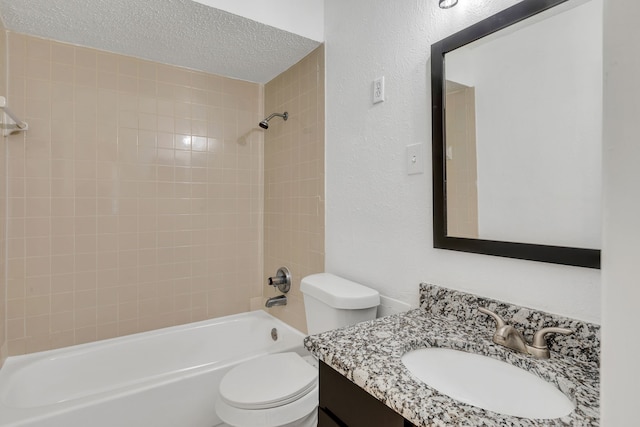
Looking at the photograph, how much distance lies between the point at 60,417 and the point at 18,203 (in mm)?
1113

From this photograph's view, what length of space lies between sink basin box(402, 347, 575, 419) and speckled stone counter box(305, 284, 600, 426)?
20 millimetres

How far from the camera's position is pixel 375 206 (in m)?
1.44

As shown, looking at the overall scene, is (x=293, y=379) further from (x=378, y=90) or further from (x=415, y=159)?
(x=378, y=90)

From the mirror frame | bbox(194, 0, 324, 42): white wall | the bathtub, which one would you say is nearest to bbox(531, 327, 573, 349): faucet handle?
the mirror frame

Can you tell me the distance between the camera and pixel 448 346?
0.91m

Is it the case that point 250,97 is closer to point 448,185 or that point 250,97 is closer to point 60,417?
point 448,185

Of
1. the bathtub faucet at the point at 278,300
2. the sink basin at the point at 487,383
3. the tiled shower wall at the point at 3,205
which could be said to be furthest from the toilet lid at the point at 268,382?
the tiled shower wall at the point at 3,205

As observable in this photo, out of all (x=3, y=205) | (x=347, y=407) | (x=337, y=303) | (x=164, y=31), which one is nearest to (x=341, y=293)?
(x=337, y=303)

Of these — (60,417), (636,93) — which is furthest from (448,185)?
(60,417)

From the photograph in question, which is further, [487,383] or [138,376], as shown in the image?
[138,376]

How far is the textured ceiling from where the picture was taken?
1.48m

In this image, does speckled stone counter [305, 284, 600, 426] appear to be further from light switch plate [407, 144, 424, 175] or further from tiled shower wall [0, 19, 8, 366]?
tiled shower wall [0, 19, 8, 366]

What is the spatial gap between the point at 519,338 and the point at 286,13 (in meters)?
1.71

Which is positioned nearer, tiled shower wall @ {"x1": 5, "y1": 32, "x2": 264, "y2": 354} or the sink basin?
the sink basin
